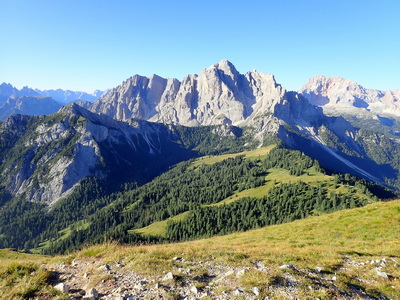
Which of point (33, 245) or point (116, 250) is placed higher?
point (116, 250)

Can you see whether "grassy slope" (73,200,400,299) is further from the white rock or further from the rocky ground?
the white rock

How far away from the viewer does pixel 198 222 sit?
146 meters

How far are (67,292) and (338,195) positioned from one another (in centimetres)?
11660

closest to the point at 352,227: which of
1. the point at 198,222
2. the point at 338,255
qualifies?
the point at 338,255

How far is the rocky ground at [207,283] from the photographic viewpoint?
1066cm

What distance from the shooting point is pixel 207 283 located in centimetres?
1223

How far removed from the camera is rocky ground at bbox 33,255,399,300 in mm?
10656

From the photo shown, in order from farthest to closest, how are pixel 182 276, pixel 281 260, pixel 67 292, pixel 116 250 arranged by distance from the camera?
pixel 116 250
pixel 281 260
pixel 182 276
pixel 67 292

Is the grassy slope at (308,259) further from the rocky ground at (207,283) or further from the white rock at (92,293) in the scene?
the white rock at (92,293)

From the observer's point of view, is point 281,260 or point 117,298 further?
point 281,260

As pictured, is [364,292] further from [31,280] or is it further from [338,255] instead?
[31,280]

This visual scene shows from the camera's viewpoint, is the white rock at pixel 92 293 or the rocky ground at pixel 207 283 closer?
the rocky ground at pixel 207 283

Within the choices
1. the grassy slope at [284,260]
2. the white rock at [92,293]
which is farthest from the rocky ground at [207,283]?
the grassy slope at [284,260]

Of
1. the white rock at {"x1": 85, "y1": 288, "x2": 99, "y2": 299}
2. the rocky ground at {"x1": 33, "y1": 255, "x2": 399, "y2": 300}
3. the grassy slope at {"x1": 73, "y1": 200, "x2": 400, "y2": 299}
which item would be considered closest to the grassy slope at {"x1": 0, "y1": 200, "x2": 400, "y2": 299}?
the grassy slope at {"x1": 73, "y1": 200, "x2": 400, "y2": 299}
